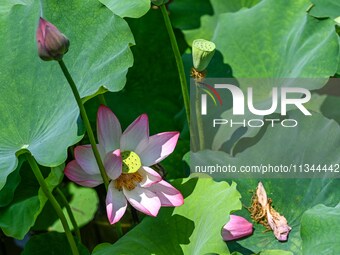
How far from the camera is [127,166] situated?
149cm

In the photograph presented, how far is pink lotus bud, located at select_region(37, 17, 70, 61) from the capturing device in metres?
1.25

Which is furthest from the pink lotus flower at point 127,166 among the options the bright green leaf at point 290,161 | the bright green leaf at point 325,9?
the bright green leaf at point 325,9

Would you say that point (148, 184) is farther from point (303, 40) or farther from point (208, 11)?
point (208, 11)

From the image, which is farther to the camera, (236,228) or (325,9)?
A: (325,9)

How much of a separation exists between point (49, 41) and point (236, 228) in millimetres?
533

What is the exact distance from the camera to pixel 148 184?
58.0 inches

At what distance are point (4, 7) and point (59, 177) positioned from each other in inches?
16.2

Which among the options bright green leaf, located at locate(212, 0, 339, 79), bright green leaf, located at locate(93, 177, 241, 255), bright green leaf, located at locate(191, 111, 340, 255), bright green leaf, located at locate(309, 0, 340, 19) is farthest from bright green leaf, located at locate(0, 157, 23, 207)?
bright green leaf, located at locate(309, 0, 340, 19)

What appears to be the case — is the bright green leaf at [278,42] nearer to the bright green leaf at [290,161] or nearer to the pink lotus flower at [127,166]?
the bright green leaf at [290,161]

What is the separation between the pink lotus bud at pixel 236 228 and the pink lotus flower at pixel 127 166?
119 millimetres

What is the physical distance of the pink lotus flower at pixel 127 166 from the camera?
57.2 inches

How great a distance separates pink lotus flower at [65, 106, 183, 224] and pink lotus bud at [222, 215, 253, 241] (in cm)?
12

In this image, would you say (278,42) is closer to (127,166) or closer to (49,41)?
(127,166)

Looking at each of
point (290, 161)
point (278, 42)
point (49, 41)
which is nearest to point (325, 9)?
point (278, 42)
